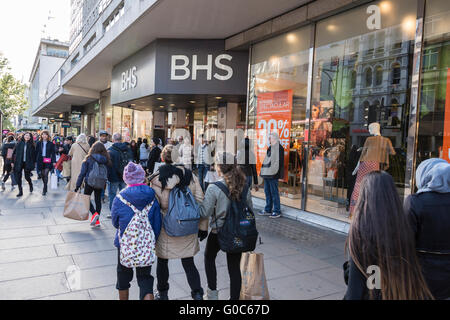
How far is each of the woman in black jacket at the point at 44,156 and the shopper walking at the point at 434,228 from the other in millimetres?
10282

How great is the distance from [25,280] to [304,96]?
6.92m

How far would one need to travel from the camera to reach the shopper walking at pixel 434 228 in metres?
2.42

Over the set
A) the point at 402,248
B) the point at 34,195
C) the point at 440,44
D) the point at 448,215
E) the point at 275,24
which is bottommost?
the point at 34,195

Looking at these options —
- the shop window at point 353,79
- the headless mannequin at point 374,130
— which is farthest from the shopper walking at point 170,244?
the shop window at point 353,79

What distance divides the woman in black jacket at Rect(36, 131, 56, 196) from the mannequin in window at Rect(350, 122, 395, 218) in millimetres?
8615

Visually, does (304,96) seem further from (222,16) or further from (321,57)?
(222,16)

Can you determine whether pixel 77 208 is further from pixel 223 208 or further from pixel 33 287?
pixel 223 208

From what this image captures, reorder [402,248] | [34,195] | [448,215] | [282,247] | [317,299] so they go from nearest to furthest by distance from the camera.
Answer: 1. [402,248]
2. [448,215]
3. [317,299]
4. [282,247]
5. [34,195]

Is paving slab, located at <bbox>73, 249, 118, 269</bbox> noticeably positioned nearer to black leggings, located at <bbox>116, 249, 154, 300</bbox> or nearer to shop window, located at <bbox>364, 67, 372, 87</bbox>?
black leggings, located at <bbox>116, 249, 154, 300</bbox>

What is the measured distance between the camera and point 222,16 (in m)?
9.25

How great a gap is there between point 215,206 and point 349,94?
18.2ft

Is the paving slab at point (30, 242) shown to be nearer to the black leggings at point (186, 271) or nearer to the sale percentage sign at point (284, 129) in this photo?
the black leggings at point (186, 271)

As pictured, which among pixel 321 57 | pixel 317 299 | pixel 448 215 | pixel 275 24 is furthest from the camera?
pixel 275 24

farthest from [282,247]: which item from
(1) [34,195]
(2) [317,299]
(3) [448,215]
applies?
(1) [34,195]
